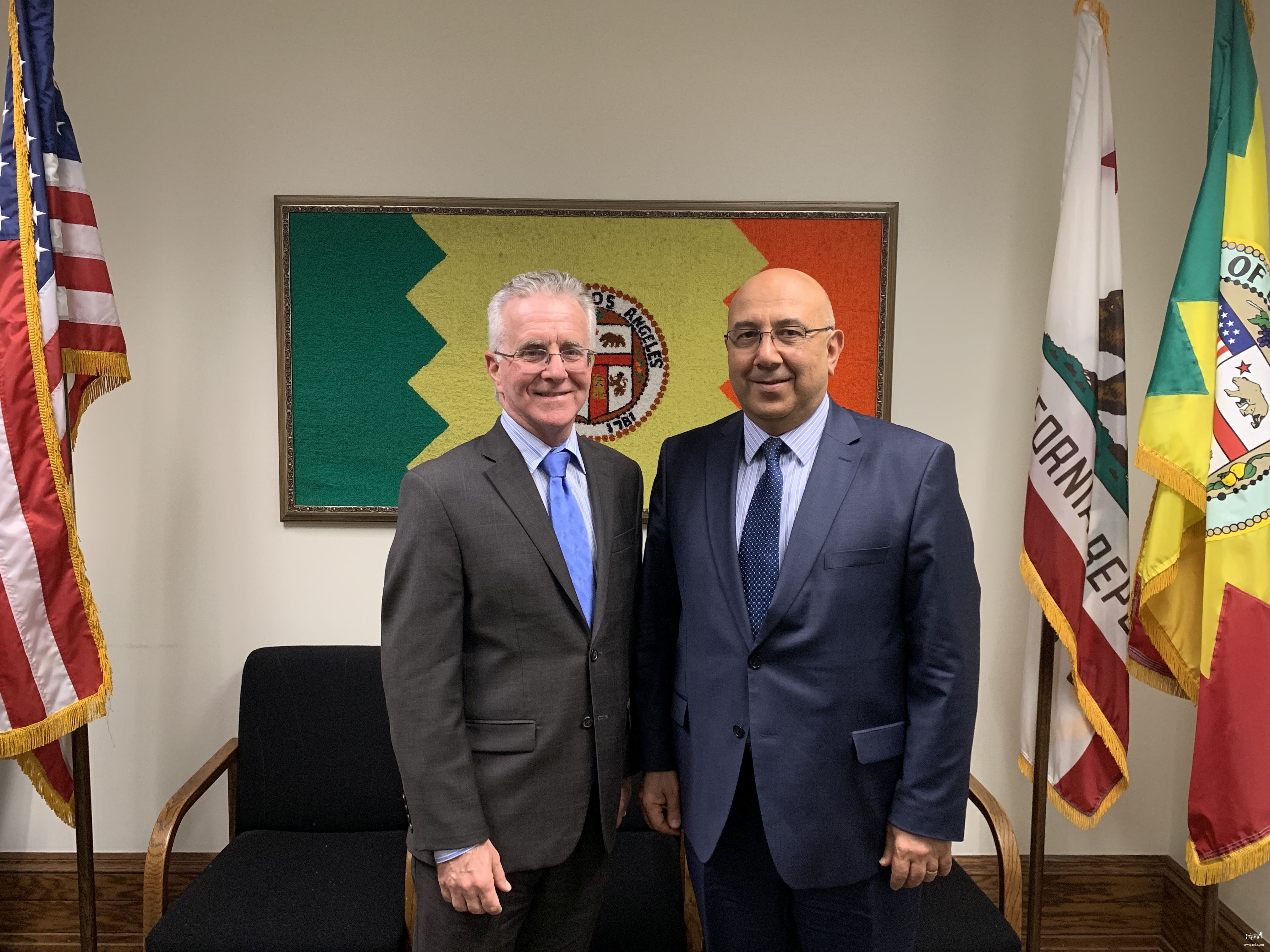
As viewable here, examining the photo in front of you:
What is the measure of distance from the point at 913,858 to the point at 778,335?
931mm

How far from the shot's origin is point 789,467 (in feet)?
5.14

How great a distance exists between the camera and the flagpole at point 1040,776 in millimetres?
2217

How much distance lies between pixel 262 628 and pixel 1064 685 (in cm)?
224

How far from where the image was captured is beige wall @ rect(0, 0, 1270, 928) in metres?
2.40

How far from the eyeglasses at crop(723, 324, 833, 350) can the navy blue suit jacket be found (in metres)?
0.18

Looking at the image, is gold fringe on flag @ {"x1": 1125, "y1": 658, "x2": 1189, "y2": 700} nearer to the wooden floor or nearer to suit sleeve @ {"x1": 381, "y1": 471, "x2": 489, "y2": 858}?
the wooden floor

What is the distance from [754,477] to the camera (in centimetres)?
159

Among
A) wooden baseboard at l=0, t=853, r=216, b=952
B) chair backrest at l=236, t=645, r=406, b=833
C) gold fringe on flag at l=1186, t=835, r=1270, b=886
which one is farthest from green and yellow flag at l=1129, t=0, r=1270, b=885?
wooden baseboard at l=0, t=853, r=216, b=952

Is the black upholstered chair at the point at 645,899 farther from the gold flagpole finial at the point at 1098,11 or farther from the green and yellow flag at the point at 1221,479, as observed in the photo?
the gold flagpole finial at the point at 1098,11

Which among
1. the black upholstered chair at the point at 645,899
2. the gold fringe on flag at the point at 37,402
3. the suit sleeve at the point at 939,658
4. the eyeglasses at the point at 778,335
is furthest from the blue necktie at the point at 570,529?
the gold fringe on flag at the point at 37,402

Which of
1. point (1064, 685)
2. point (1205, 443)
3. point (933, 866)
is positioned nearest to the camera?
point (933, 866)

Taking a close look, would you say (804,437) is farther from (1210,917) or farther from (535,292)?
(1210,917)

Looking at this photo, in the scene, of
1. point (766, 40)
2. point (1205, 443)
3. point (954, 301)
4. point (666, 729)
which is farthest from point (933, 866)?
point (766, 40)

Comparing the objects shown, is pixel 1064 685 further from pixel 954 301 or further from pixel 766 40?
pixel 766 40
